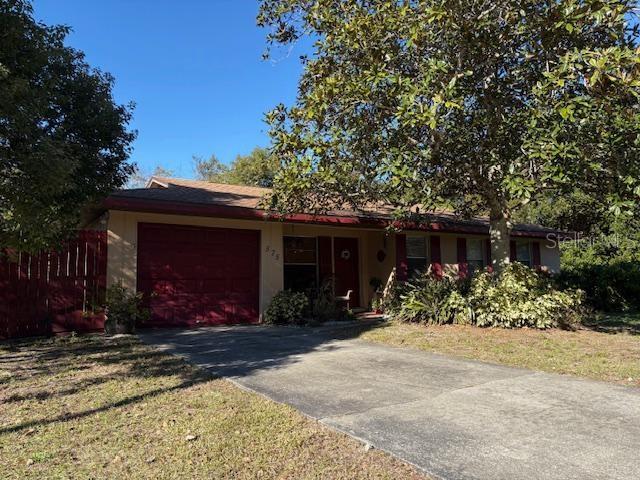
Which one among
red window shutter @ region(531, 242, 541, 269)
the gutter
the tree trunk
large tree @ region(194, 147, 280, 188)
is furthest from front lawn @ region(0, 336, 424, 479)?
large tree @ region(194, 147, 280, 188)

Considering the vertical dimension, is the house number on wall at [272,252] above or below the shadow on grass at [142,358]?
above

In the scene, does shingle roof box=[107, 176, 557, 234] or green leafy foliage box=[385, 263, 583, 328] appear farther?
shingle roof box=[107, 176, 557, 234]

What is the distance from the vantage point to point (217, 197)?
1251cm

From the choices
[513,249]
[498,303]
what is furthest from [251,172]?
[498,303]

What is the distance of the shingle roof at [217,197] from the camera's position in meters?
10.7

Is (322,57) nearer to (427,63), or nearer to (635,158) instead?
(427,63)

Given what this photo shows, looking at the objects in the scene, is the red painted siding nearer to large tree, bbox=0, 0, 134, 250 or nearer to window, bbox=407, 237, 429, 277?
window, bbox=407, 237, 429, 277

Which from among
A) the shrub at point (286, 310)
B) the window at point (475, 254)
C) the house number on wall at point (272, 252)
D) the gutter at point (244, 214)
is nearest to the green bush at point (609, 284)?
the window at point (475, 254)

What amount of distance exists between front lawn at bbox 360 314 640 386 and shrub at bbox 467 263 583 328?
0.93 ft

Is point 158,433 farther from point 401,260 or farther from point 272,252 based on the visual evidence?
point 401,260

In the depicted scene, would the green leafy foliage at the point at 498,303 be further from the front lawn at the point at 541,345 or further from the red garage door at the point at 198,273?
the red garage door at the point at 198,273

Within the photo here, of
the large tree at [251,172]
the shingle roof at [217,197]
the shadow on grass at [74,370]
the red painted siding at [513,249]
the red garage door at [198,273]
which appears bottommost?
the shadow on grass at [74,370]

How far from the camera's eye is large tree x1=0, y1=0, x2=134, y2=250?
241 inches

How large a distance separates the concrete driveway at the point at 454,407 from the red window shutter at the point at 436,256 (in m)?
7.74
